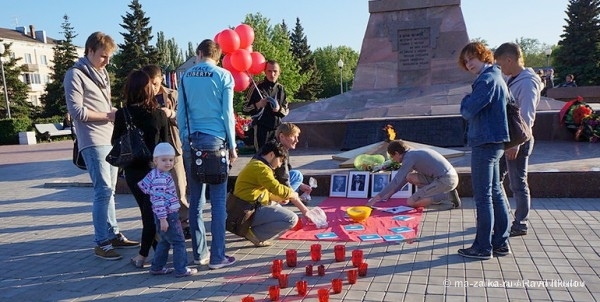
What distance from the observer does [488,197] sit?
3.59 m

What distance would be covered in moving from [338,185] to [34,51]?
6777 cm

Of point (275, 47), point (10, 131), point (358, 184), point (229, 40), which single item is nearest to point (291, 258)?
point (358, 184)

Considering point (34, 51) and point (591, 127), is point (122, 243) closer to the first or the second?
point (591, 127)

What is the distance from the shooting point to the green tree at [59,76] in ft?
123

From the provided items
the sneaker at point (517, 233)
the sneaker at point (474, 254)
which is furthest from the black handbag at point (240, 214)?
the sneaker at point (517, 233)

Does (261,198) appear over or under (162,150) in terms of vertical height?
under

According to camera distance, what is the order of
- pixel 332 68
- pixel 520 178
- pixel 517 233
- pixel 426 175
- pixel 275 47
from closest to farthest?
pixel 520 178 < pixel 517 233 < pixel 426 175 < pixel 275 47 < pixel 332 68

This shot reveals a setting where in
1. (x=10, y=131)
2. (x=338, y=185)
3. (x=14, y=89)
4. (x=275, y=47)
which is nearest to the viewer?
(x=338, y=185)

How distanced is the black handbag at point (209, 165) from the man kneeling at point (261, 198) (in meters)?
0.53

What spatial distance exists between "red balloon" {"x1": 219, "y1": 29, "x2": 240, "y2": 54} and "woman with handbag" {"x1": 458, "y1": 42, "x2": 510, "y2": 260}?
190 inches

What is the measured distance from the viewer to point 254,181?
13.7 ft

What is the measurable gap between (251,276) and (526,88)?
9.06ft

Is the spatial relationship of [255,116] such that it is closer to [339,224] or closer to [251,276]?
[339,224]

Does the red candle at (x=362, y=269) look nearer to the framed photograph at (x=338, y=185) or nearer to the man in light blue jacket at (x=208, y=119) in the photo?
the man in light blue jacket at (x=208, y=119)
